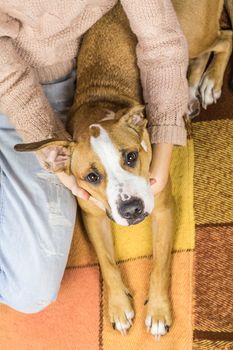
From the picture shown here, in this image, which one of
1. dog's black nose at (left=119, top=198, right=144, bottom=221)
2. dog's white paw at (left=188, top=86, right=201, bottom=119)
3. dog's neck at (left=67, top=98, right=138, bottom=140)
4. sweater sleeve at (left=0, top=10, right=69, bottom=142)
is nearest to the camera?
dog's black nose at (left=119, top=198, right=144, bottom=221)

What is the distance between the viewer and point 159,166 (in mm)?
2043

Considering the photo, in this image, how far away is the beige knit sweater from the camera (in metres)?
2.01

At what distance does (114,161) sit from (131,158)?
0.23 ft

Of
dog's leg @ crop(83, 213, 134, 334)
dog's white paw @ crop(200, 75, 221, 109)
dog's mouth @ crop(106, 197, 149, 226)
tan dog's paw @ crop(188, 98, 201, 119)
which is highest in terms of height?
dog's mouth @ crop(106, 197, 149, 226)

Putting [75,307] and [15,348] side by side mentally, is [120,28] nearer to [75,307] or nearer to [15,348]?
[75,307]

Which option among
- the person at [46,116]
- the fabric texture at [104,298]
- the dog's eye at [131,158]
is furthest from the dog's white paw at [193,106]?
the dog's eye at [131,158]

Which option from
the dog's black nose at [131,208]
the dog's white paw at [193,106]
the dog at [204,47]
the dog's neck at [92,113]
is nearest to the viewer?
the dog's black nose at [131,208]

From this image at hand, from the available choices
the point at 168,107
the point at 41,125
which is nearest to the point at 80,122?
the point at 41,125

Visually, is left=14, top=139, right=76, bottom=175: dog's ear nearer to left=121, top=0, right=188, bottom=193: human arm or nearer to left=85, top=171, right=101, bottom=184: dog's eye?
left=85, top=171, right=101, bottom=184: dog's eye

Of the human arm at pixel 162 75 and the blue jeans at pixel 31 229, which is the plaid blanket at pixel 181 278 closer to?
the blue jeans at pixel 31 229

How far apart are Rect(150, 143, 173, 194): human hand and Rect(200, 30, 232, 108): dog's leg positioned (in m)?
0.55

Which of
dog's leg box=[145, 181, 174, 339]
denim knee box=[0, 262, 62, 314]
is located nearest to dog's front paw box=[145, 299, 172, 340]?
dog's leg box=[145, 181, 174, 339]

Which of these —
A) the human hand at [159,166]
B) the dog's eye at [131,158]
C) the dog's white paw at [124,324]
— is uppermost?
the dog's eye at [131,158]

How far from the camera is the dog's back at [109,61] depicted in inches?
85.3
